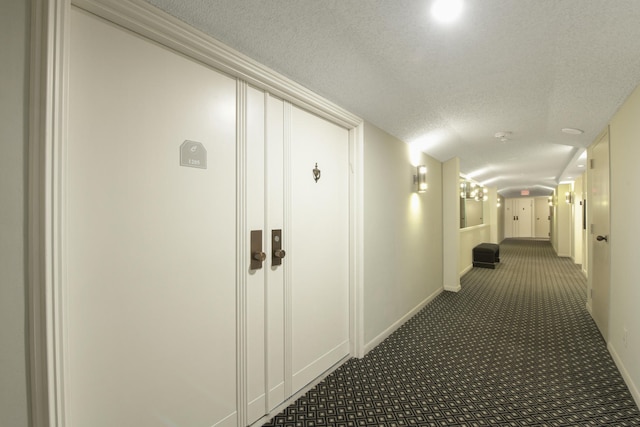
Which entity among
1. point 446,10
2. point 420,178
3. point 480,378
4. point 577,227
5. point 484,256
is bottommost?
point 480,378

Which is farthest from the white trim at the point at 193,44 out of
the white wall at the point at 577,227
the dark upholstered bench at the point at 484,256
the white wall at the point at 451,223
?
the white wall at the point at 577,227

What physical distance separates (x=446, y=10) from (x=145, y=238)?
1.84 meters

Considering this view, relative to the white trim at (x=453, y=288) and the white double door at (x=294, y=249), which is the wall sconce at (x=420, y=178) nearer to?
the white double door at (x=294, y=249)

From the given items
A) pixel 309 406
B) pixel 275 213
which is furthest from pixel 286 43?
pixel 309 406

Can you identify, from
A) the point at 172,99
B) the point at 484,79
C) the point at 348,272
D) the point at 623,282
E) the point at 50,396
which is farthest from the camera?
the point at 348,272

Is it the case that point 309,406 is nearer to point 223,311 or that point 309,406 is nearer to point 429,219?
point 223,311

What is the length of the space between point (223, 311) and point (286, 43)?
1.59 m

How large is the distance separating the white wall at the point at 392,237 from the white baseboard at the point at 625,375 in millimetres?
1892

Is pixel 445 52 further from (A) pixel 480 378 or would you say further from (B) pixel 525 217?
(B) pixel 525 217

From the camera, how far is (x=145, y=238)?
1386 millimetres

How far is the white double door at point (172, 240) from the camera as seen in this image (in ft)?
3.92

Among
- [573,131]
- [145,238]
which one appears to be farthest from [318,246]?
[573,131]

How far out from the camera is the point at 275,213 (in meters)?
2.04

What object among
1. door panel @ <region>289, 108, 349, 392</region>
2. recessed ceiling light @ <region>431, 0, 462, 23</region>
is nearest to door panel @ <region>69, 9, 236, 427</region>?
door panel @ <region>289, 108, 349, 392</region>
